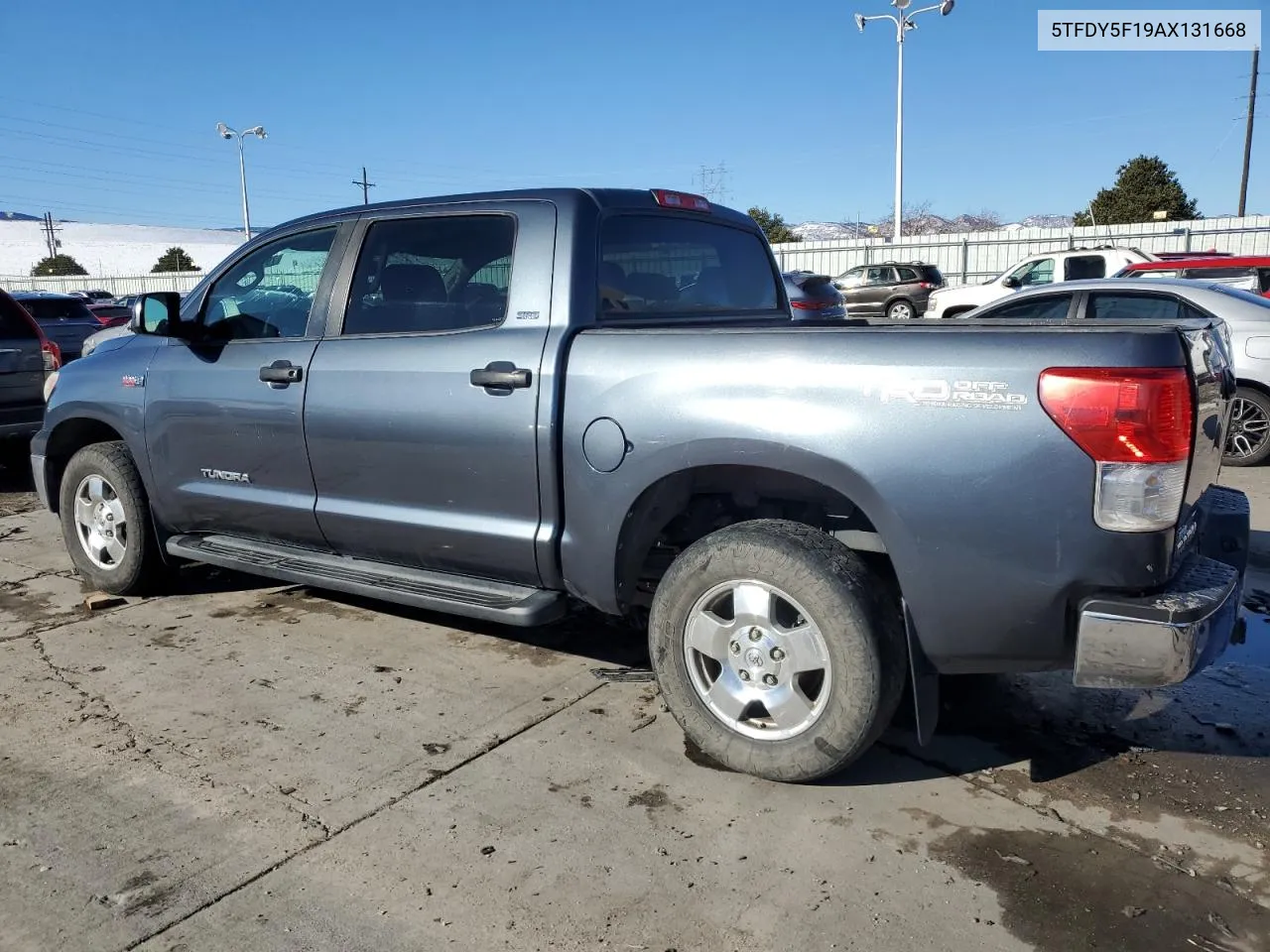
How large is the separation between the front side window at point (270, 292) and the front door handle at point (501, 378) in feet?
3.77

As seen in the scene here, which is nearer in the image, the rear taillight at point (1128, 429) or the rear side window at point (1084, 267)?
the rear taillight at point (1128, 429)

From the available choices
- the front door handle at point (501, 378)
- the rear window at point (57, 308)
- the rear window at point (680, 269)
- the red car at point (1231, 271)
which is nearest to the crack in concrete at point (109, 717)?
the front door handle at point (501, 378)

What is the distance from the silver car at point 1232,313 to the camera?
A: 312 inches

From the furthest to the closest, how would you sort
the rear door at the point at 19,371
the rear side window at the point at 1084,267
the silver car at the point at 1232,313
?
the rear side window at the point at 1084,267, the rear door at the point at 19,371, the silver car at the point at 1232,313

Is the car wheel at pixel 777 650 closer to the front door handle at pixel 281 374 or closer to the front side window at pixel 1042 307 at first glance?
the front door handle at pixel 281 374

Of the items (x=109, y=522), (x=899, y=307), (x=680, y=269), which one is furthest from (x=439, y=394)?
(x=899, y=307)

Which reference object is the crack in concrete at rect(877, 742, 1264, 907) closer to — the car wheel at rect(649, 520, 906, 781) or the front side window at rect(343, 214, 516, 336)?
the car wheel at rect(649, 520, 906, 781)

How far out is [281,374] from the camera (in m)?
4.30

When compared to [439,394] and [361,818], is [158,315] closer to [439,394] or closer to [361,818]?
[439,394]

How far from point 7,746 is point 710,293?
324 centimetres

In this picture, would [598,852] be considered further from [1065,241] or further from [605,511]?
[1065,241]

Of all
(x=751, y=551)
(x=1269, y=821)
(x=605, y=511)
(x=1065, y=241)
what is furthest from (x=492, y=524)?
(x=1065, y=241)

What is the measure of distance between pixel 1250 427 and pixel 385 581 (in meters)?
7.24

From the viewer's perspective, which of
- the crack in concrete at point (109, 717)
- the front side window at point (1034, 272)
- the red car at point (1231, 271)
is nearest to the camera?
the crack in concrete at point (109, 717)
